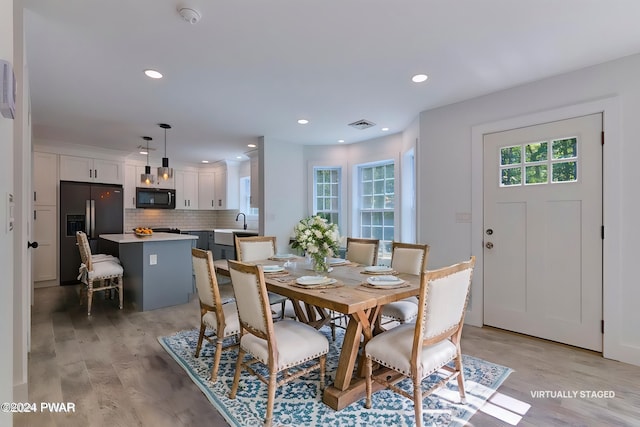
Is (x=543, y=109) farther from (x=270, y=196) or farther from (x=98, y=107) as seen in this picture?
(x=98, y=107)

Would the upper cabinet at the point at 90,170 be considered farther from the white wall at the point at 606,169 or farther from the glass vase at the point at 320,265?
the white wall at the point at 606,169

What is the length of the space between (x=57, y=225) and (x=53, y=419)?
4.49 meters

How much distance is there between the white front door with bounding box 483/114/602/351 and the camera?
110 inches

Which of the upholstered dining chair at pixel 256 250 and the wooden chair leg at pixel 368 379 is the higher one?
the upholstered dining chair at pixel 256 250

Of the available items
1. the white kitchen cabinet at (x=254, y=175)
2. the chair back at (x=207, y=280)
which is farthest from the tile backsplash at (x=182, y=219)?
the chair back at (x=207, y=280)

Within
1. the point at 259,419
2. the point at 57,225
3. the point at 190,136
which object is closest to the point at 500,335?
the point at 259,419

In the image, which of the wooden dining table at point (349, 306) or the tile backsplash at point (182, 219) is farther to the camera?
the tile backsplash at point (182, 219)

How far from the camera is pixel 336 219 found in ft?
18.7

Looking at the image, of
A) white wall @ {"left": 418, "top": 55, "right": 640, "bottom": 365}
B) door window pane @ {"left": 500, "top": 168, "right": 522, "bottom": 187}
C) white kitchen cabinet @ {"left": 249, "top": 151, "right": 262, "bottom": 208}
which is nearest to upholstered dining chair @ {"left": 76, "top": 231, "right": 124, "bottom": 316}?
white kitchen cabinet @ {"left": 249, "top": 151, "right": 262, "bottom": 208}

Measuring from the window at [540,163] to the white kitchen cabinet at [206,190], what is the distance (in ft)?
20.6

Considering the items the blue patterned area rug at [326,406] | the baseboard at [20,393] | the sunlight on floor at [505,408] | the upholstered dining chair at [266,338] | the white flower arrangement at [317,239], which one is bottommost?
the sunlight on floor at [505,408]

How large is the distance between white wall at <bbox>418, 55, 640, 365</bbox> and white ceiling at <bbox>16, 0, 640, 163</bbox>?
14 centimetres

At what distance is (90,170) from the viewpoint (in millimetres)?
5719

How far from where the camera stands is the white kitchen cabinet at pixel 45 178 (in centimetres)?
514
